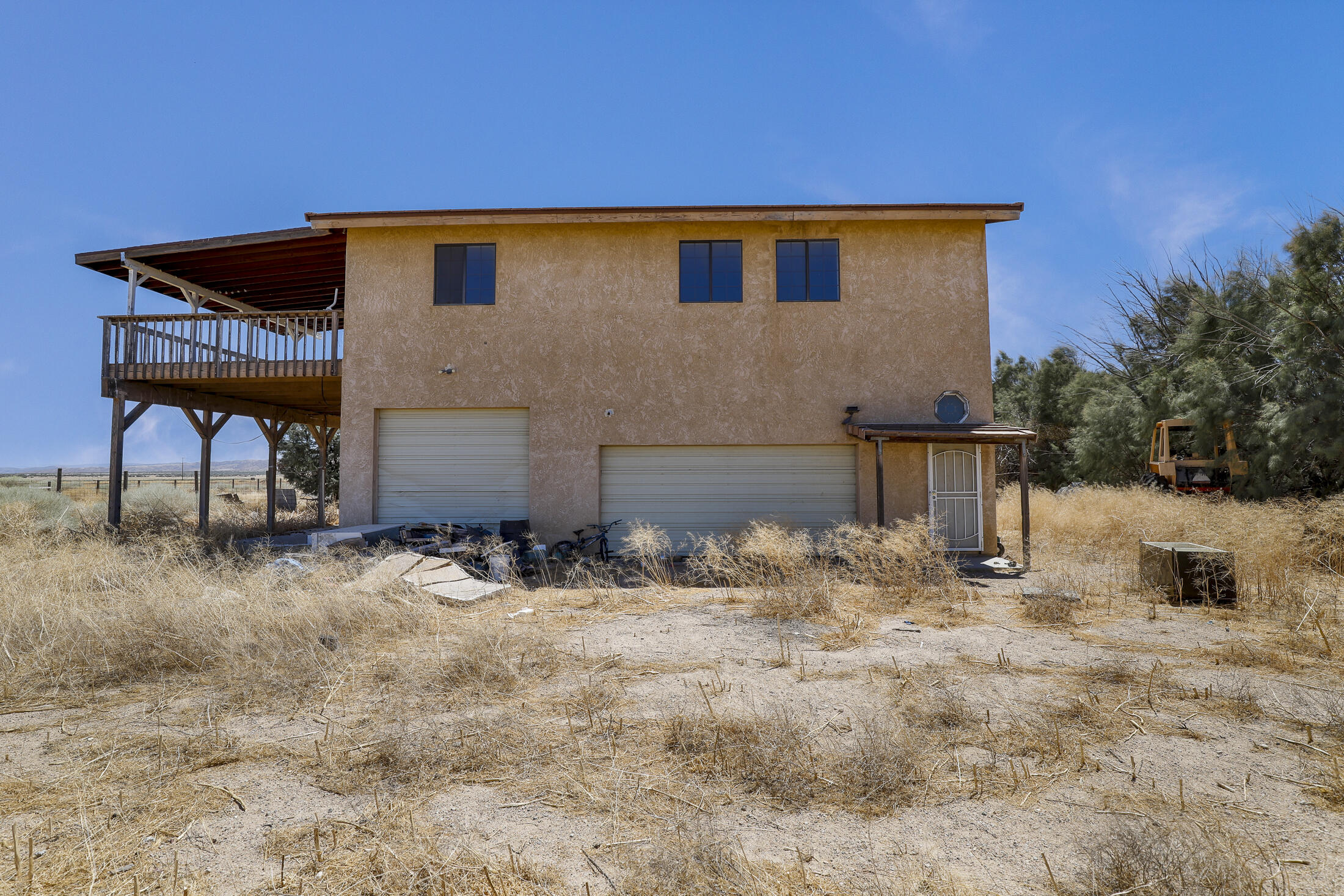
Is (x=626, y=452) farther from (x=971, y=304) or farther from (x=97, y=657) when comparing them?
(x=97, y=657)

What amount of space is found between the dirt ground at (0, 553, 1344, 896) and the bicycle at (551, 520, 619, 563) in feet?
17.9

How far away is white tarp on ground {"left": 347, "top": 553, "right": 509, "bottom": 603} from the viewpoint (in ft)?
26.1

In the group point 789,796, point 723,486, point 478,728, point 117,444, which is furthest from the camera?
point 117,444

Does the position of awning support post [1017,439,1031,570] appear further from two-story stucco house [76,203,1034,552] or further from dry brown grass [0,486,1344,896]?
dry brown grass [0,486,1344,896]

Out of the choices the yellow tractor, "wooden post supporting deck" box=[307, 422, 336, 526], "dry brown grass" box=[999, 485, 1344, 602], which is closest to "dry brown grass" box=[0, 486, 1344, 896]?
"dry brown grass" box=[999, 485, 1344, 602]

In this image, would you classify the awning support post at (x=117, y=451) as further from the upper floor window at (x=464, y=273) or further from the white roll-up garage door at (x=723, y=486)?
the white roll-up garage door at (x=723, y=486)

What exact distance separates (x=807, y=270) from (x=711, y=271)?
1.75m

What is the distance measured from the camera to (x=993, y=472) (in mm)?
12820

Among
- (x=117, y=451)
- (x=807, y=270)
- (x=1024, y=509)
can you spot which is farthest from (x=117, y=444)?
(x=1024, y=509)

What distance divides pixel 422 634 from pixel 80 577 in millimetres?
4173

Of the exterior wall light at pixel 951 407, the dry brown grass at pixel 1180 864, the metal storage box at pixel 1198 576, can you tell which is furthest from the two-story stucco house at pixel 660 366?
the dry brown grass at pixel 1180 864

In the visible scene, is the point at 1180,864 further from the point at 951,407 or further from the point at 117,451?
the point at 117,451

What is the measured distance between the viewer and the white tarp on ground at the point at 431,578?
7.95 m

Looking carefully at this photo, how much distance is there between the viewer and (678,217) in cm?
1241
